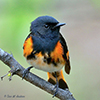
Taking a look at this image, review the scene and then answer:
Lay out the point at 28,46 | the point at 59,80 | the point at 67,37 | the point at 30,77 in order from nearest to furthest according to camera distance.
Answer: the point at 30,77 → the point at 28,46 → the point at 59,80 → the point at 67,37

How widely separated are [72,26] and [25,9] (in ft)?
12.0

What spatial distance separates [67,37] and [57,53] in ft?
11.8

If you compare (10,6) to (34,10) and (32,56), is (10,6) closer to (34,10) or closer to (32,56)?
(34,10)

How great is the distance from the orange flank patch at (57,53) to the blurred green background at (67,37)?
50 centimetres

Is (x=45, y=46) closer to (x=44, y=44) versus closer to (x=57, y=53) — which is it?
(x=44, y=44)

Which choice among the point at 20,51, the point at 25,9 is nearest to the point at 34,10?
the point at 25,9

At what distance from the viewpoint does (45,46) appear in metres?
3.48

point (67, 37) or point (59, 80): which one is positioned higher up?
point (67, 37)

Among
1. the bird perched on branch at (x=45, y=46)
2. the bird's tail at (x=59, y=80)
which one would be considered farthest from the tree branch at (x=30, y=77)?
the bird's tail at (x=59, y=80)

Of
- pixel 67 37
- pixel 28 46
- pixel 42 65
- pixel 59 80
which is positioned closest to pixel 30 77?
pixel 42 65

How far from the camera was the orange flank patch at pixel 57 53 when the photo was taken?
11.3 ft

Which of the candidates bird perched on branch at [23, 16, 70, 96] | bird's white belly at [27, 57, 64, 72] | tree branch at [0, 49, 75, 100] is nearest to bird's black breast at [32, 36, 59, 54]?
bird perched on branch at [23, 16, 70, 96]

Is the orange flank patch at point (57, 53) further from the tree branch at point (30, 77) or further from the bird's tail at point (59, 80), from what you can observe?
the bird's tail at point (59, 80)

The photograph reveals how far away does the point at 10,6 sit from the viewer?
11.3ft
